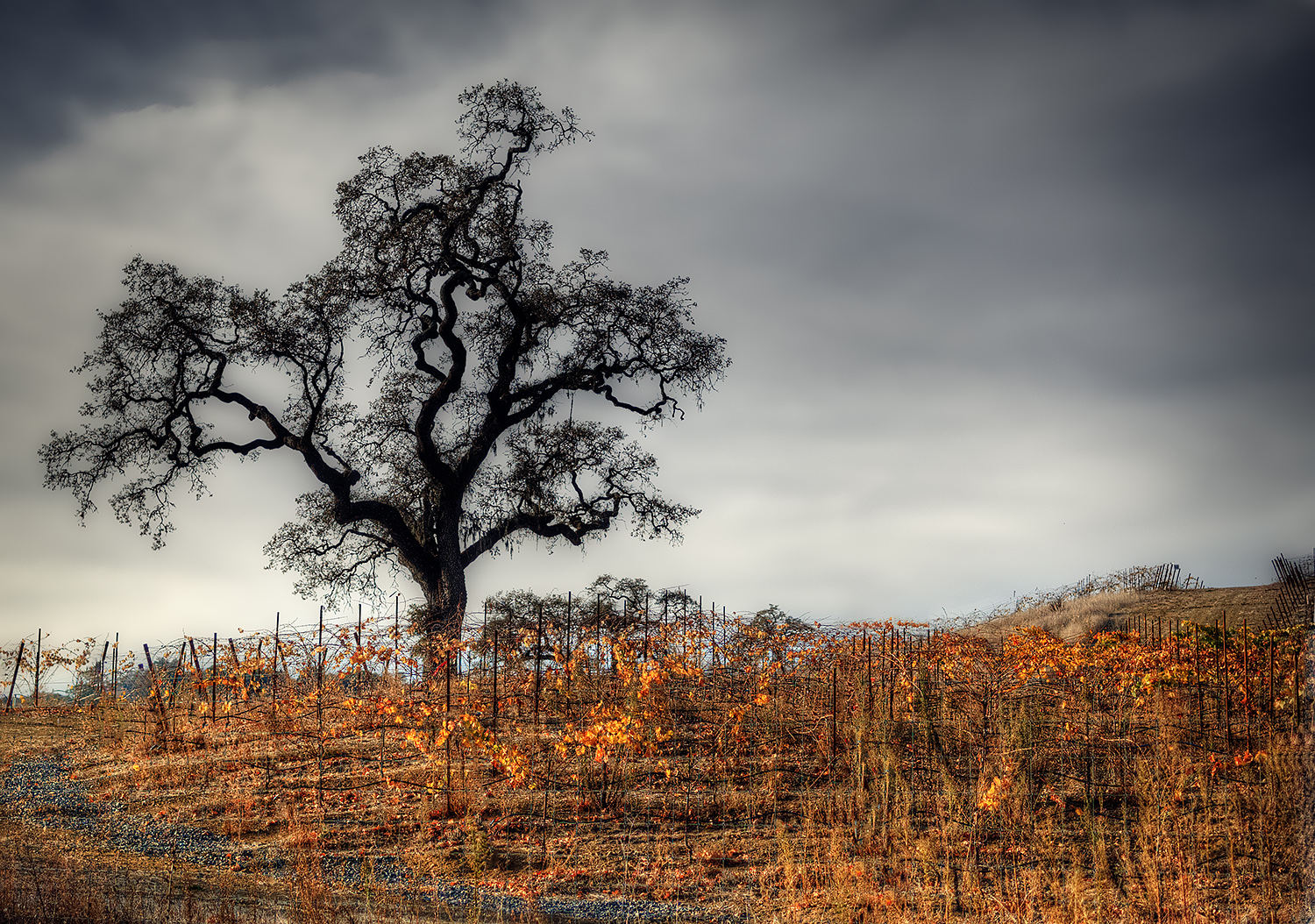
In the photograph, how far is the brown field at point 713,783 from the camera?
308 inches

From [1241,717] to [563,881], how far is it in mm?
9945

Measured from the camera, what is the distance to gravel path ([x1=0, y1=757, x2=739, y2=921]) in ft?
25.5

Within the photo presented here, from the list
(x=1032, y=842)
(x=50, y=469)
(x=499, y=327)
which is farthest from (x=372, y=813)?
(x=50, y=469)

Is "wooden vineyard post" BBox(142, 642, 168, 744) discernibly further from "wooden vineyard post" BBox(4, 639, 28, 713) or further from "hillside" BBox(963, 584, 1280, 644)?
"hillside" BBox(963, 584, 1280, 644)

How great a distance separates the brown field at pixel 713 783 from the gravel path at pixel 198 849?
0.07 m

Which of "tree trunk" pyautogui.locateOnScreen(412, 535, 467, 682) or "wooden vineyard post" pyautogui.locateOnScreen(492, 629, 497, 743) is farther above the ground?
"tree trunk" pyautogui.locateOnScreen(412, 535, 467, 682)

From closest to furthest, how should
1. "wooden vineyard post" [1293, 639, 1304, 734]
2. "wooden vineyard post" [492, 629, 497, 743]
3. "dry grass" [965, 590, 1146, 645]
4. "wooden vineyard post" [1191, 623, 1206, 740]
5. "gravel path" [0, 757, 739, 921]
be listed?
"gravel path" [0, 757, 739, 921]
"wooden vineyard post" [1293, 639, 1304, 734]
"wooden vineyard post" [1191, 623, 1206, 740]
"wooden vineyard post" [492, 629, 497, 743]
"dry grass" [965, 590, 1146, 645]

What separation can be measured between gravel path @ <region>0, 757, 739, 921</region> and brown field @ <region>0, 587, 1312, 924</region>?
66 mm

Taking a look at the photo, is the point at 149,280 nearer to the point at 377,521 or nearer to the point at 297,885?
the point at 377,521

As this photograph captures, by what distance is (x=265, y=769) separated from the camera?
12.5m

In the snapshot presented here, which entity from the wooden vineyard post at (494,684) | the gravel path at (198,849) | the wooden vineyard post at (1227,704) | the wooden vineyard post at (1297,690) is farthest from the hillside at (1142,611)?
the gravel path at (198,849)

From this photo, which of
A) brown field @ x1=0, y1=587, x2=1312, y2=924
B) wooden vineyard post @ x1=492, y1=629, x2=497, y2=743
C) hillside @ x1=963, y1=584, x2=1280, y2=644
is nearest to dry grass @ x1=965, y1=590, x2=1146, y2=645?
hillside @ x1=963, y1=584, x2=1280, y2=644

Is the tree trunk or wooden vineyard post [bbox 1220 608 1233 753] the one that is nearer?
wooden vineyard post [bbox 1220 608 1233 753]

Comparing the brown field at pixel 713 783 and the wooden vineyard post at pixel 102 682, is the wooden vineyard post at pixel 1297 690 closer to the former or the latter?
the brown field at pixel 713 783
